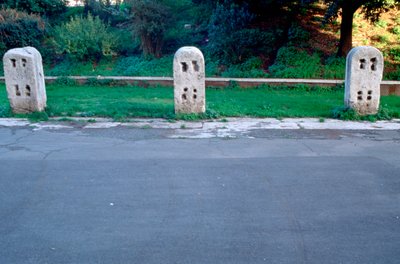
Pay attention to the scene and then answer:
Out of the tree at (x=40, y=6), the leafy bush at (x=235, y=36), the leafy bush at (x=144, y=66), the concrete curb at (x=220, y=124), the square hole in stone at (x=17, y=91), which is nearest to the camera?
the concrete curb at (x=220, y=124)

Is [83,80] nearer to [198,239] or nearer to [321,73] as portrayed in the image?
[321,73]

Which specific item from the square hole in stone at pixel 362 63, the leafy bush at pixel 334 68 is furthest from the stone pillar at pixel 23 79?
the leafy bush at pixel 334 68

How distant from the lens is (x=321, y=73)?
16.2 m

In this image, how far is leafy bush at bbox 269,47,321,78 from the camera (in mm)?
16172

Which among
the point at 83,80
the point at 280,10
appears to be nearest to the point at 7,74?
the point at 83,80

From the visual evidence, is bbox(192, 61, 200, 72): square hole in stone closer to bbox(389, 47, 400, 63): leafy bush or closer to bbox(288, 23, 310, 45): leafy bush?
bbox(288, 23, 310, 45): leafy bush

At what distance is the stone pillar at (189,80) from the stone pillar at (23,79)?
3547 millimetres

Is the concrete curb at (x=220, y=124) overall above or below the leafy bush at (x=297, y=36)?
below

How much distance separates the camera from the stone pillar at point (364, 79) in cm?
1044

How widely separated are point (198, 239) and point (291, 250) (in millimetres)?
976

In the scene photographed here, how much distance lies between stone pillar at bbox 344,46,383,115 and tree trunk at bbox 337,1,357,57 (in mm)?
5594

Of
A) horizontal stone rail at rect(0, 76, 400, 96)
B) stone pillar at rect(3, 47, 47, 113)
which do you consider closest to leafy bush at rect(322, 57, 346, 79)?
horizontal stone rail at rect(0, 76, 400, 96)

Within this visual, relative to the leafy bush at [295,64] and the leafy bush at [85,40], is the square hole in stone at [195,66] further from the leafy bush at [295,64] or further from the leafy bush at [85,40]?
the leafy bush at [85,40]

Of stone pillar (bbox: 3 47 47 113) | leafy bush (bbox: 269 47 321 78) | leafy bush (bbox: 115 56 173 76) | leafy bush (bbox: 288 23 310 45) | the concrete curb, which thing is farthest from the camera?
leafy bush (bbox: 288 23 310 45)
